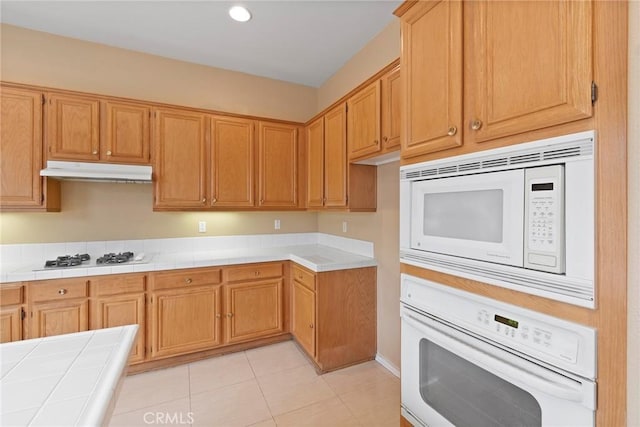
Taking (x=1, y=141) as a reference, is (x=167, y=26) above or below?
above

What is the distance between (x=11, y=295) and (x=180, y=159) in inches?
62.8

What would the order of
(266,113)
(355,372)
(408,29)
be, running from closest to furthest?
(408,29) < (355,372) < (266,113)

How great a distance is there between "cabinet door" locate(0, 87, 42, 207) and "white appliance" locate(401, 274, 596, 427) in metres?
2.93

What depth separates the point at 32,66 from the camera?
2.49 m

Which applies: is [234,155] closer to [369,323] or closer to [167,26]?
[167,26]

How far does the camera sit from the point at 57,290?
2160 millimetres

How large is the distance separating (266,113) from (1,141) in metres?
2.31

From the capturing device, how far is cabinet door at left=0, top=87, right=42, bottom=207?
2174mm

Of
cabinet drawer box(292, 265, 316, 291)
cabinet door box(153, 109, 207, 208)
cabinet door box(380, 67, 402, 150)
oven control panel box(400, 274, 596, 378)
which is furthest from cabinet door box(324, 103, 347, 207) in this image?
oven control panel box(400, 274, 596, 378)

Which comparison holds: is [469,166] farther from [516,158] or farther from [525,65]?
[525,65]

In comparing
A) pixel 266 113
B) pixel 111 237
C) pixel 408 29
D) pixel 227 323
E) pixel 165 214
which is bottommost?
pixel 227 323

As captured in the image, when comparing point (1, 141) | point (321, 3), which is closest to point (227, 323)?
point (1, 141)

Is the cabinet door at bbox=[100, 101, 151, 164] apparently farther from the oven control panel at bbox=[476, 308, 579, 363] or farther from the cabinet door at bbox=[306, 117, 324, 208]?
the oven control panel at bbox=[476, 308, 579, 363]

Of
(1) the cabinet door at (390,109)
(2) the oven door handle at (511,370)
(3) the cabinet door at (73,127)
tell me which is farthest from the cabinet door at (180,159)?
(2) the oven door handle at (511,370)
